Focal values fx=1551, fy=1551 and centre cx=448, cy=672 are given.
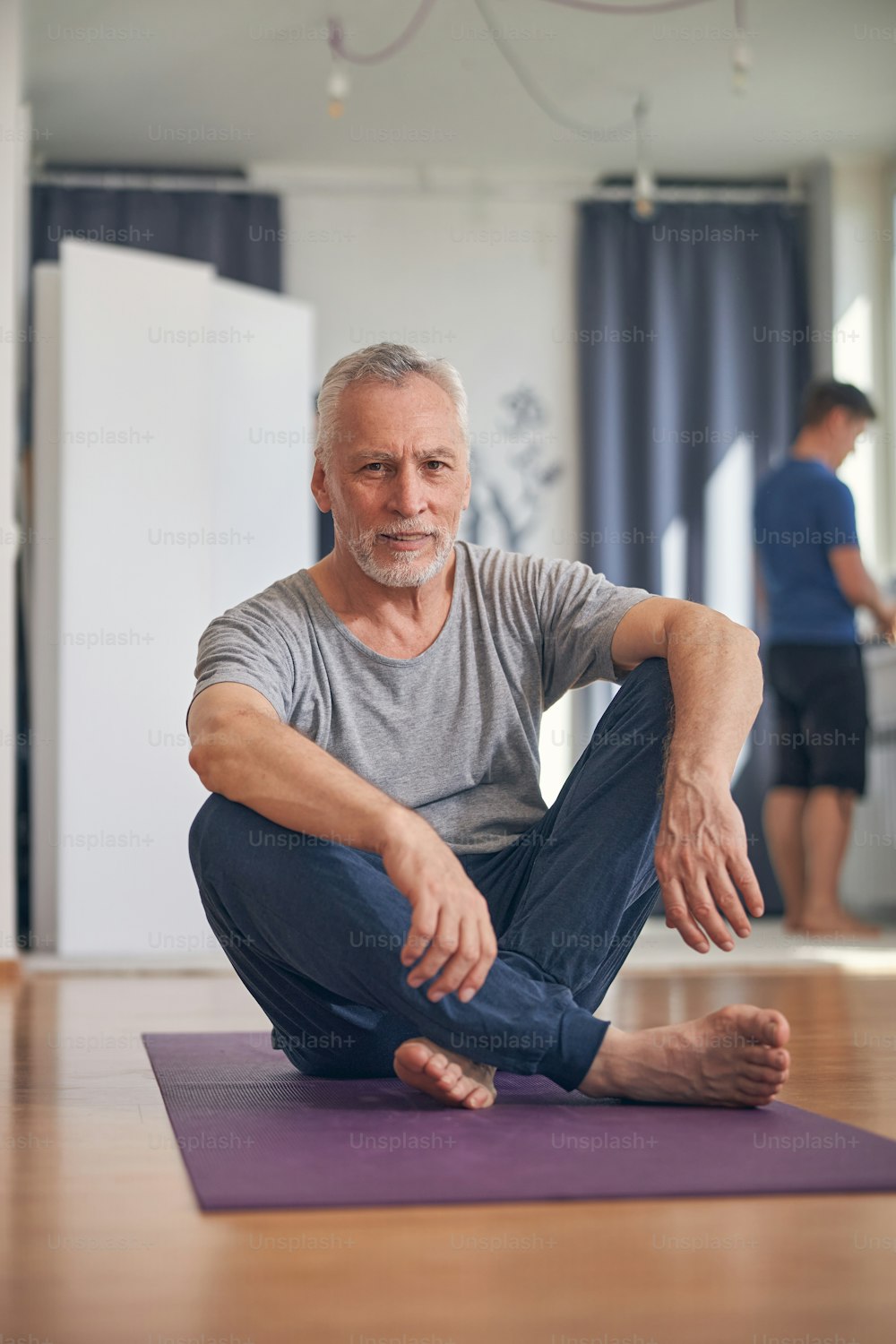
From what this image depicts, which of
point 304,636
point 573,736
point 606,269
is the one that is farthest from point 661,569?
point 304,636

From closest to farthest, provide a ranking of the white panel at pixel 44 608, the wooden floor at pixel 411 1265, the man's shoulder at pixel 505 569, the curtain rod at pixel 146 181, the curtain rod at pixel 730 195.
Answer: the wooden floor at pixel 411 1265 → the man's shoulder at pixel 505 569 → the white panel at pixel 44 608 → the curtain rod at pixel 146 181 → the curtain rod at pixel 730 195

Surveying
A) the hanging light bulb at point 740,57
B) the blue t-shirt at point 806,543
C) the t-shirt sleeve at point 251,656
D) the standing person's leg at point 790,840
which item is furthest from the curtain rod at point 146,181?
the t-shirt sleeve at point 251,656

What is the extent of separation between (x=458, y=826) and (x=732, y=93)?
4049 millimetres

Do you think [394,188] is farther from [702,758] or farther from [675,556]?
[702,758]

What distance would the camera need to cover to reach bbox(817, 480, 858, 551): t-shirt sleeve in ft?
14.9

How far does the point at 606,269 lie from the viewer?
570 cm

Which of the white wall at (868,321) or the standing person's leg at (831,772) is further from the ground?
the white wall at (868,321)

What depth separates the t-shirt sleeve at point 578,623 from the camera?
184cm

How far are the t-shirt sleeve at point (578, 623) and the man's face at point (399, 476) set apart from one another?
0.50 ft

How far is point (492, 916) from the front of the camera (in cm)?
179

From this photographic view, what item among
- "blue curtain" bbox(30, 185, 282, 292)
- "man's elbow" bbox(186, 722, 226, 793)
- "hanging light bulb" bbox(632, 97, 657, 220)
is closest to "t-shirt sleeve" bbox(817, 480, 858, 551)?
"hanging light bulb" bbox(632, 97, 657, 220)

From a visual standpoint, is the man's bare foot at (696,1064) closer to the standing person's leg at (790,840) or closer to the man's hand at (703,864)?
the man's hand at (703,864)

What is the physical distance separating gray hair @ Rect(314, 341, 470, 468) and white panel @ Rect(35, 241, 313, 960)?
2.38 metres

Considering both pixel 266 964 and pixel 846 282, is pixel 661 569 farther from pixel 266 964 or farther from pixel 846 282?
pixel 266 964
